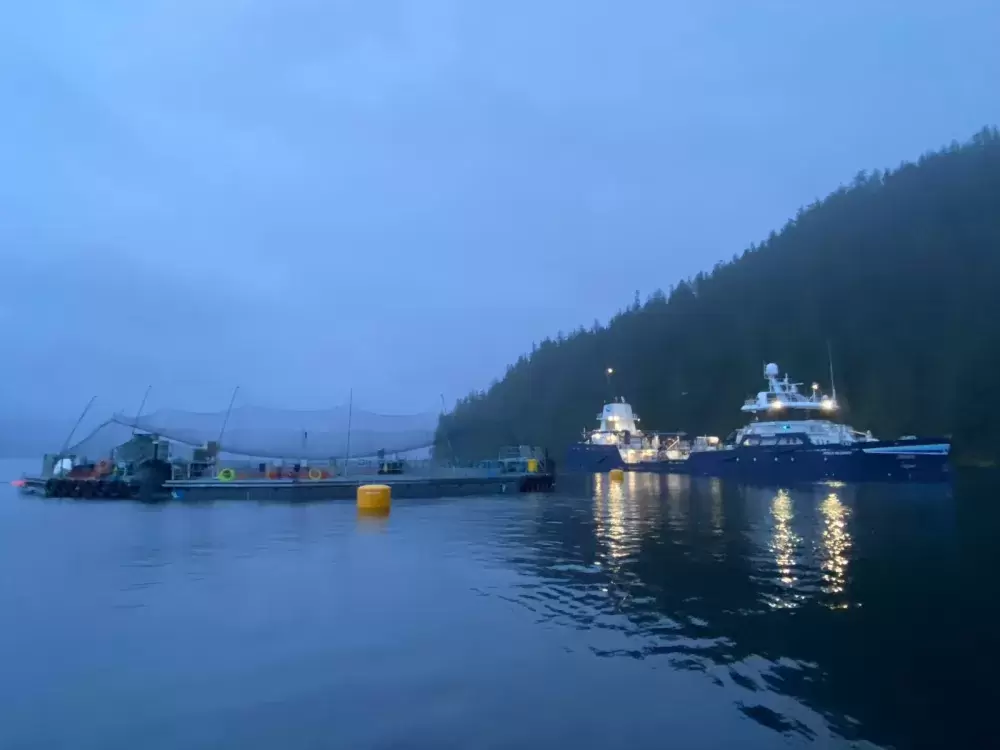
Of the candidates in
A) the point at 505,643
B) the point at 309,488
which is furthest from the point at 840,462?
the point at 505,643

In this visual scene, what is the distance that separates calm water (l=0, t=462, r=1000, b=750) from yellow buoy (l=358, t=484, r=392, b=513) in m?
11.8

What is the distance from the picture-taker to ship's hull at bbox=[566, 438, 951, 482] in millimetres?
55094

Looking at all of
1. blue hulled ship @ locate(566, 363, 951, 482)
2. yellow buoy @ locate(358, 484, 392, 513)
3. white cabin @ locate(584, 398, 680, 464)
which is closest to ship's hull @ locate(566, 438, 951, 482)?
blue hulled ship @ locate(566, 363, 951, 482)

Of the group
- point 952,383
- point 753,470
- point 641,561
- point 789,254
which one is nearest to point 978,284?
point 952,383

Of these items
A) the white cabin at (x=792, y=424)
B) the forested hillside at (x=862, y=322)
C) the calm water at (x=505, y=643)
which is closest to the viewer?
the calm water at (x=505, y=643)

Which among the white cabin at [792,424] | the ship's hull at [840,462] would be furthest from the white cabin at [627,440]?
the white cabin at [792,424]

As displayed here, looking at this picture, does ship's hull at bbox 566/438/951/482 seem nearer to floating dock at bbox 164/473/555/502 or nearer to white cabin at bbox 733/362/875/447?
white cabin at bbox 733/362/875/447

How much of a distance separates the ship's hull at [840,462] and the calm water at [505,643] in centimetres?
3831

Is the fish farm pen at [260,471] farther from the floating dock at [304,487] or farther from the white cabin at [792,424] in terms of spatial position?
the white cabin at [792,424]

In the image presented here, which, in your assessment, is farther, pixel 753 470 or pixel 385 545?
pixel 753 470

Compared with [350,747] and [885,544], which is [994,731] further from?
[885,544]

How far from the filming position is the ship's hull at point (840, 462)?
55094 mm

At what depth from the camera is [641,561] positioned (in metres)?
17.8

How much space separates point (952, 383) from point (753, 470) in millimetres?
42088
